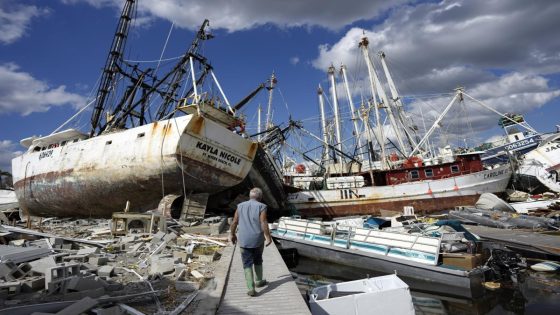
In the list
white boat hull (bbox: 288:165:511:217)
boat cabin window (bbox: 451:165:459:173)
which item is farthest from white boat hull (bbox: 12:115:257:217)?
boat cabin window (bbox: 451:165:459:173)

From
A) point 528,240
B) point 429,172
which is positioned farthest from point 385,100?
point 528,240

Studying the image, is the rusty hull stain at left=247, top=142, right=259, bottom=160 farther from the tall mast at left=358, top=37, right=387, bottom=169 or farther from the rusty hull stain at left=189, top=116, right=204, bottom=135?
the tall mast at left=358, top=37, right=387, bottom=169

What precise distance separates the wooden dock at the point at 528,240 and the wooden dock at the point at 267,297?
8.05 meters

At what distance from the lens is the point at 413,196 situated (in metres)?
25.4

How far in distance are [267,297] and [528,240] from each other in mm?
9764

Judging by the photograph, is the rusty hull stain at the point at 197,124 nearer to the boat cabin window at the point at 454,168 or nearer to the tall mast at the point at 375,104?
the tall mast at the point at 375,104

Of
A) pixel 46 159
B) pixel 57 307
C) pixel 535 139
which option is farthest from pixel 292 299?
pixel 535 139

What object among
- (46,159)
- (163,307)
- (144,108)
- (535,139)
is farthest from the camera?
(535,139)

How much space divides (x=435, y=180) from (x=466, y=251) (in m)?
17.4

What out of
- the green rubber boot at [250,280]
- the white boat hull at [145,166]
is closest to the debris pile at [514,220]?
the white boat hull at [145,166]

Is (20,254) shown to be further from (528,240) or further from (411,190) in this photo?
(411,190)

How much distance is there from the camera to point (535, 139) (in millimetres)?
34688

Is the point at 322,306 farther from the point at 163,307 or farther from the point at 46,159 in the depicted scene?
the point at 46,159

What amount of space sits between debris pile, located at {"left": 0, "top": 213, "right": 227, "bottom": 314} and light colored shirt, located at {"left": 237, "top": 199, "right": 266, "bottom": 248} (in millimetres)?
1186
